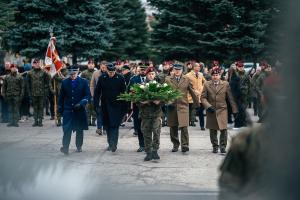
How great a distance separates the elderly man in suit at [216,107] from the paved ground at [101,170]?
41cm

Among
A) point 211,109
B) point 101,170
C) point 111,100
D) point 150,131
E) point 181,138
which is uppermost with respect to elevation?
point 111,100

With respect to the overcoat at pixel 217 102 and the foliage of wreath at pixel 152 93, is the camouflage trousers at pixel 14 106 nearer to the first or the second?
the foliage of wreath at pixel 152 93

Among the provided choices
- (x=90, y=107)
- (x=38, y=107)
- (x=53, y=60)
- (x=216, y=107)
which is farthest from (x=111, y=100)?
(x=53, y=60)

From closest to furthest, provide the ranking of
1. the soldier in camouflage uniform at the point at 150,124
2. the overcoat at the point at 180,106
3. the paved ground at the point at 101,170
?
the paved ground at the point at 101,170 < the soldier in camouflage uniform at the point at 150,124 < the overcoat at the point at 180,106

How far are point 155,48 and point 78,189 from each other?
2071cm

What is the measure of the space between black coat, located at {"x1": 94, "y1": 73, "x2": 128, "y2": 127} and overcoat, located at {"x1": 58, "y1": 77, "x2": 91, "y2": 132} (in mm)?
342

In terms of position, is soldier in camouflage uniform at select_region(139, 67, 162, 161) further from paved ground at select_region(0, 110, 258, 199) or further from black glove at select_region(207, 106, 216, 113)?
black glove at select_region(207, 106, 216, 113)

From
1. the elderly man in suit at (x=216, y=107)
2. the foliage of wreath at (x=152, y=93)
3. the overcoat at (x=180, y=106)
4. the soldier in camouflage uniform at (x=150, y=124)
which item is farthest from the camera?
the overcoat at (x=180, y=106)

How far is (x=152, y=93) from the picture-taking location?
40.2ft

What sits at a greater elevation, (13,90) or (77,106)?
(13,90)

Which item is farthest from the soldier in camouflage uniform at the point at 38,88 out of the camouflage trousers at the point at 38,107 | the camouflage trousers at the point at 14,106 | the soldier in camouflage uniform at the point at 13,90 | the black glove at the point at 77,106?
the black glove at the point at 77,106

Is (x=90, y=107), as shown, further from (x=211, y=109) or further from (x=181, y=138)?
(x=211, y=109)

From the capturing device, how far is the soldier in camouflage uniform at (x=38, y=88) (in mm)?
19078

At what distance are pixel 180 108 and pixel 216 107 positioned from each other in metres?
0.80
